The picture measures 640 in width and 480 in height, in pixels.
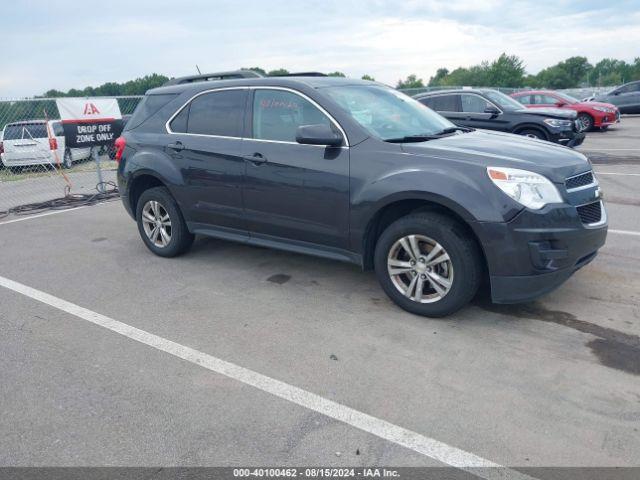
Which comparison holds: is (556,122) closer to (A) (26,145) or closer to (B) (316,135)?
(B) (316,135)

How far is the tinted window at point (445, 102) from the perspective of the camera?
12.1 meters

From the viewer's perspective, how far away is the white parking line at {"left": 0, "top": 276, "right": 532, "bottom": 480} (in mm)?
2615

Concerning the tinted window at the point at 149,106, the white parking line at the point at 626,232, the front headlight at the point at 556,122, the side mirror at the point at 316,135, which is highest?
the tinted window at the point at 149,106

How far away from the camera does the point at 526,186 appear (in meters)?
3.77

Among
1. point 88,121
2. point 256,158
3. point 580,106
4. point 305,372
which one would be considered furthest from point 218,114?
point 580,106

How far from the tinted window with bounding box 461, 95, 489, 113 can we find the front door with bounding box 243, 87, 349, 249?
26.9 ft

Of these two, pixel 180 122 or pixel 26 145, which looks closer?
pixel 180 122

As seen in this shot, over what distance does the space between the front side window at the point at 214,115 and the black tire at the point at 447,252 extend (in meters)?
1.86

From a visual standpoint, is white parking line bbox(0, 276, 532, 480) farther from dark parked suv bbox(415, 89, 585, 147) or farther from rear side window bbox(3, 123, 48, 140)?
rear side window bbox(3, 123, 48, 140)

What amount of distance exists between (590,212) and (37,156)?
14.7 metres

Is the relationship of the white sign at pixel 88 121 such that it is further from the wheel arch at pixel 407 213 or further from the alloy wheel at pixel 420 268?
the alloy wheel at pixel 420 268

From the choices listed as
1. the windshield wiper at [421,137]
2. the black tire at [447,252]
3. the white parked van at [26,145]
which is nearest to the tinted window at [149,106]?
the windshield wiper at [421,137]

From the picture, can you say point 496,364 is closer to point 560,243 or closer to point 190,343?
point 560,243

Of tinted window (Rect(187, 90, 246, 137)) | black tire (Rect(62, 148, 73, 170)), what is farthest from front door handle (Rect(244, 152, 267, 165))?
black tire (Rect(62, 148, 73, 170))
